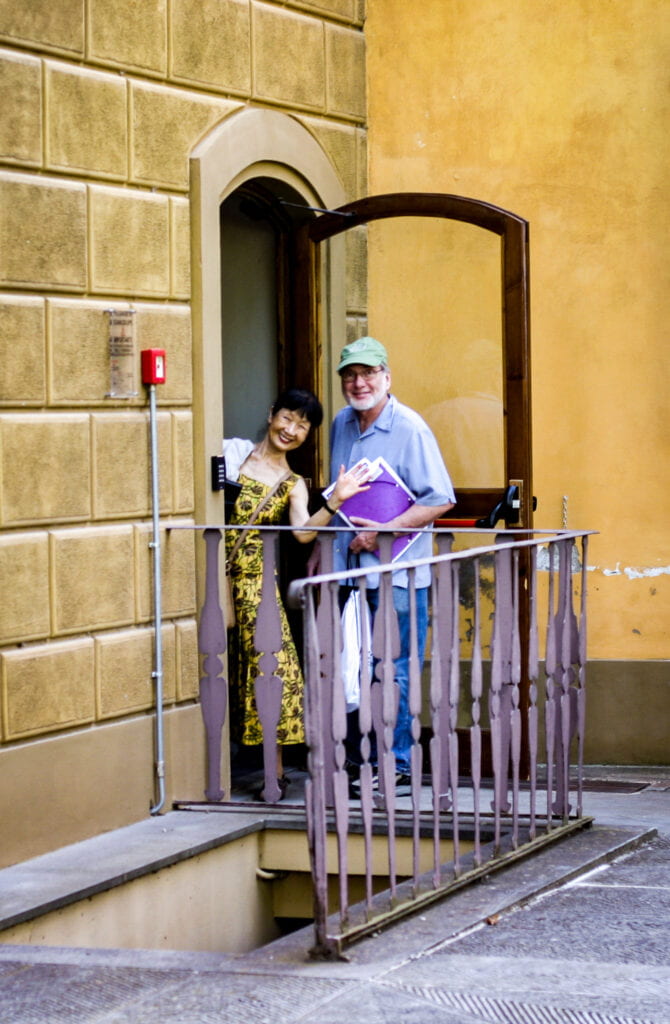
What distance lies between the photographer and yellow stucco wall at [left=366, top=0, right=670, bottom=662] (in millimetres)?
7789

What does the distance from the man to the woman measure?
281 mm

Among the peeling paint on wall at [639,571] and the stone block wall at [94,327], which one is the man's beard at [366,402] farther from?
the peeling paint on wall at [639,571]

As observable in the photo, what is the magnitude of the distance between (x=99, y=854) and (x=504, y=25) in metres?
4.40

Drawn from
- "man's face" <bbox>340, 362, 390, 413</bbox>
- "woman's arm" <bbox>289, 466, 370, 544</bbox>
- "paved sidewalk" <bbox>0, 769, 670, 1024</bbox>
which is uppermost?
"man's face" <bbox>340, 362, 390, 413</bbox>

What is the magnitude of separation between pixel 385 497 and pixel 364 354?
573mm

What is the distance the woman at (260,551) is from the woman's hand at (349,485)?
0.74ft

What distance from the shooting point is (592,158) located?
7840 millimetres

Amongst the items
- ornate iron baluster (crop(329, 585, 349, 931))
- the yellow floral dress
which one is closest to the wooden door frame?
the yellow floral dress

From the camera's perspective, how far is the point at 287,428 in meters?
6.88

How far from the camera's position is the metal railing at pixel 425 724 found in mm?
4531

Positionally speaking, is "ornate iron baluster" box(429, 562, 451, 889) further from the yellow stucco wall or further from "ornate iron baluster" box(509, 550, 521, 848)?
the yellow stucco wall

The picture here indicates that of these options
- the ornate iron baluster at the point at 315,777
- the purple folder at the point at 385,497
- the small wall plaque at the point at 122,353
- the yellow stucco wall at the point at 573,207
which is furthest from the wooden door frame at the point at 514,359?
the ornate iron baluster at the point at 315,777

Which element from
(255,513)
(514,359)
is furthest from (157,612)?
(514,359)

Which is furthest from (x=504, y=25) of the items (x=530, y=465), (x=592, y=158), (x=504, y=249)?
(x=530, y=465)
